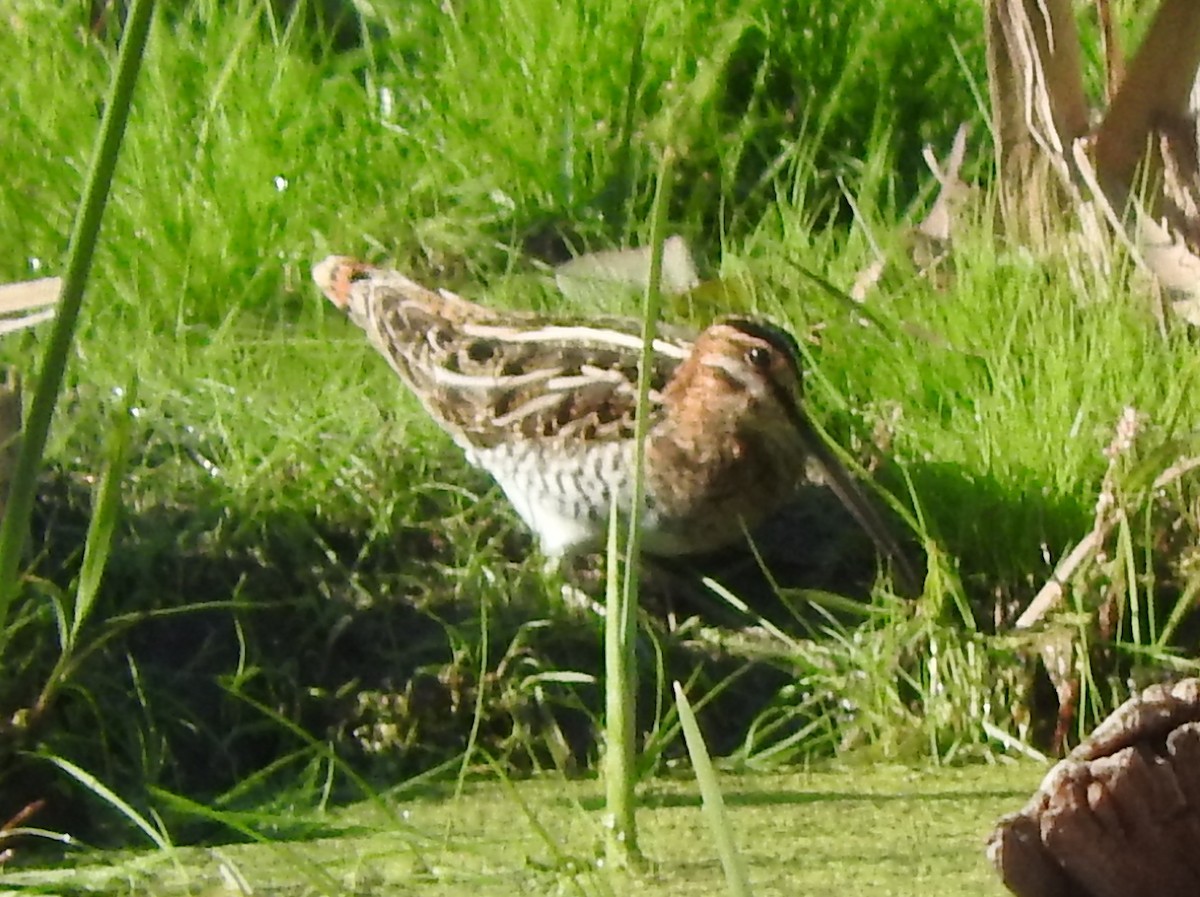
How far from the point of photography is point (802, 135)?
Result: 3418mm

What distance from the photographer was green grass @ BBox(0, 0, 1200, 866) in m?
2.13

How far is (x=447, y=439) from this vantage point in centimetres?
279

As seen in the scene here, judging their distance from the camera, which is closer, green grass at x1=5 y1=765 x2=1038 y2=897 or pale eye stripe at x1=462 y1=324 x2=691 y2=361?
green grass at x1=5 y1=765 x2=1038 y2=897

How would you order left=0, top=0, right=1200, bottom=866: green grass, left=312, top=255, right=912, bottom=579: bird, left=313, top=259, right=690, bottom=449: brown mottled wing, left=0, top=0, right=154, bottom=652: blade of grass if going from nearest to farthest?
left=0, top=0, right=154, bottom=652: blade of grass → left=0, top=0, right=1200, bottom=866: green grass → left=312, top=255, right=912, bottom=579: bird → left=313, top=259, right=690, bottom=449: brown mottled wing

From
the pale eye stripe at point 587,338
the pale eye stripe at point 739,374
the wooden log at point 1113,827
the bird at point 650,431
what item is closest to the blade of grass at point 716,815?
the wooden log at point 1113,827

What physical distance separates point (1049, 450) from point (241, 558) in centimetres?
120

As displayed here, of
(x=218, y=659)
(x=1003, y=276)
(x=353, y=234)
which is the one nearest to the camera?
Answer: (x=218, y=659)

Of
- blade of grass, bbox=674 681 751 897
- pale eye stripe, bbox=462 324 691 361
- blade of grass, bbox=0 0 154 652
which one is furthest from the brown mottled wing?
blade of grass, bbox=0 0 154 652

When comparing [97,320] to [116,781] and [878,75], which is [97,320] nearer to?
[116,781]

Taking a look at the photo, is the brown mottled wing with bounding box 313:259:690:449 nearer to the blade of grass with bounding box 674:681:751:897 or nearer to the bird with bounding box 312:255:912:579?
the bird with bounding box 312:255:912:579

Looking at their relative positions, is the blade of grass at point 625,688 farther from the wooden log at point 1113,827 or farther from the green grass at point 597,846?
the wooden log at point 1113,827

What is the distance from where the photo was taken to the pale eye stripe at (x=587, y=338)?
2637mm

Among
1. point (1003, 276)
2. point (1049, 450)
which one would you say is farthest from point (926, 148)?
point (1049, 450)

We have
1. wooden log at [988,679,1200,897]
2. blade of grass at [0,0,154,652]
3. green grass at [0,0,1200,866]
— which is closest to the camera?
blade of grass at [0,0,154,652]
